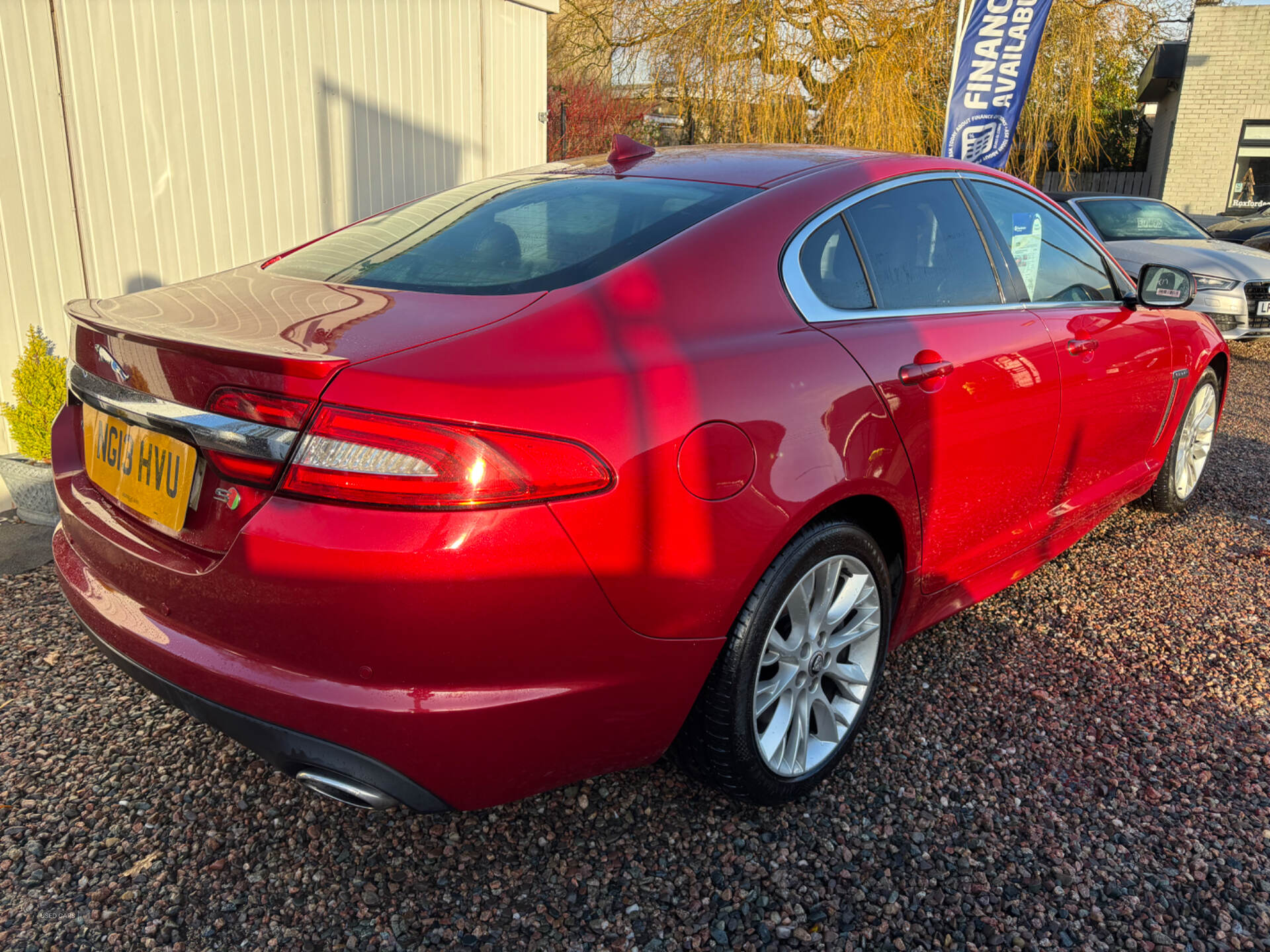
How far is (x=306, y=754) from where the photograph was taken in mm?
1706

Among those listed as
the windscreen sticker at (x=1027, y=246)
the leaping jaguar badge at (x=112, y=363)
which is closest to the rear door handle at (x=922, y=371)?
the windscreen sticker at (x=1027, y=246)

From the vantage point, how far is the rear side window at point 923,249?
2.48 metres

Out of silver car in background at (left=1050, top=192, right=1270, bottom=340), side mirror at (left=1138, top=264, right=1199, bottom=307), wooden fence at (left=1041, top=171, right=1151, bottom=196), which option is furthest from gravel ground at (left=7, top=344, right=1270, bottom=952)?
wooden fence at (left=1041, top=171, right=1151, bottom=196)

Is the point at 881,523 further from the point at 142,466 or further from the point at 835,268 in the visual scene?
the point at 142,466

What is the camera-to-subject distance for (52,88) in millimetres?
4379

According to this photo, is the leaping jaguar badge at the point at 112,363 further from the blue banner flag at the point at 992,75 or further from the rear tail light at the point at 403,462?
the blue banner flag at the point at 992,75

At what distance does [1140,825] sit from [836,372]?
1.34 m

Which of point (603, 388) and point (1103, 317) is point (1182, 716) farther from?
point (603, 388)

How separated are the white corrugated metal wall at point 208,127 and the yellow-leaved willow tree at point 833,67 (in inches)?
336

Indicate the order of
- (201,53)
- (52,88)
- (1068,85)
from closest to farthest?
(52,88), (201,53), (1068,85)

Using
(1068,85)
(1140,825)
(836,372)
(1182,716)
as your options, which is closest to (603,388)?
(836,372)

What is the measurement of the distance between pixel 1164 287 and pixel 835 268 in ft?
6.65

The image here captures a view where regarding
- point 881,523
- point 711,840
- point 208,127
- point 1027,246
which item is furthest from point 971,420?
point 208,127

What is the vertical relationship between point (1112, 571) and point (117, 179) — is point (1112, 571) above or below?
below
